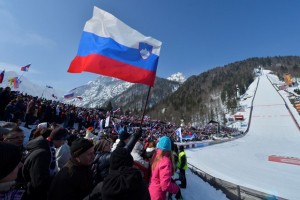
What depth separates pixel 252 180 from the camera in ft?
44.0

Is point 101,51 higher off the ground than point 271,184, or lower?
higher

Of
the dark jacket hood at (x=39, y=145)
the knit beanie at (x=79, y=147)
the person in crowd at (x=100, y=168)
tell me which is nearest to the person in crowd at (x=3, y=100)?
the dark jacket hood at (x=39, y=145)

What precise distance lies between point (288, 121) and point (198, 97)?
91.9m

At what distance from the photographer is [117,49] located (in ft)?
18.5

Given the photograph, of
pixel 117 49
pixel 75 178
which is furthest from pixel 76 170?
pixel 117 49

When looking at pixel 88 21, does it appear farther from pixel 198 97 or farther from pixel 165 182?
pixel 198 97

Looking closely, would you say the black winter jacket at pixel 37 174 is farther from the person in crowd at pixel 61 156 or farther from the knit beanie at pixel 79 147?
the person in crowd at pixel 61 156

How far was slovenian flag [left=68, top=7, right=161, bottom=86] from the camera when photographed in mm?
5418

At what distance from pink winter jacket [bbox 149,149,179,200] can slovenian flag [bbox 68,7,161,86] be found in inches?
93.0

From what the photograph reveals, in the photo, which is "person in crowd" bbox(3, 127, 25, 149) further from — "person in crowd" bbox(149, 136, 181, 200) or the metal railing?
the metal railing

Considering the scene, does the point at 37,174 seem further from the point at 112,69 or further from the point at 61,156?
the point at 112,69

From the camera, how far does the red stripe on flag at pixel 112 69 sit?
207 inches

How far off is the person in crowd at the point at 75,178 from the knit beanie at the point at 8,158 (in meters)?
0.74


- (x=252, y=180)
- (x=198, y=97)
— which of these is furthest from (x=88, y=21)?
(x=198, y=97)
